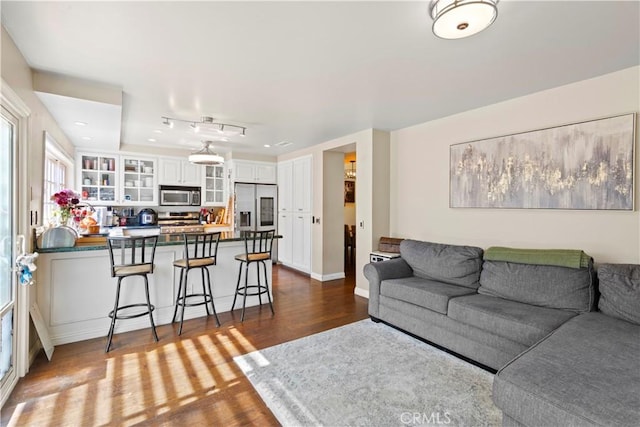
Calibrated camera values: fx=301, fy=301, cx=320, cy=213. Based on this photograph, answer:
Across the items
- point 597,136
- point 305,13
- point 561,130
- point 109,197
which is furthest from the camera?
point 109,197

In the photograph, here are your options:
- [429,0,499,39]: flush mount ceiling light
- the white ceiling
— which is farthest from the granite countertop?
[429,0,499,39]: flush mount ceiling light

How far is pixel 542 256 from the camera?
8.86 ft

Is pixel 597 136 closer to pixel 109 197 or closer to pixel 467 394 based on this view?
pixel 467 394

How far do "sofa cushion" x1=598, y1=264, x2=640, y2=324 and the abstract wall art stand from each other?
569 millimetres

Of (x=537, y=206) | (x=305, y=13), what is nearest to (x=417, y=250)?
(x=537, y=206)

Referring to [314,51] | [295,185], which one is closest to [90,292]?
[314,51]

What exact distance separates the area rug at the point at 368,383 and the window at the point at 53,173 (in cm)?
329

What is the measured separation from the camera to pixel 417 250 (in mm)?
3582

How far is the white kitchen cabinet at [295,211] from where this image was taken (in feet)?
19.1

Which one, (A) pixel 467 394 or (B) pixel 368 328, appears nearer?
(A) pixel 467 394

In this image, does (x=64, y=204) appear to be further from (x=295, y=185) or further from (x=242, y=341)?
(x=295, y=185)

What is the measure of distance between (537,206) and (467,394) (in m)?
1.96

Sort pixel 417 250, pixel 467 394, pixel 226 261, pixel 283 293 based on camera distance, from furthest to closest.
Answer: pixel 283 293 → pixel 226 261 → pixel 417 250 → pixel 467 394

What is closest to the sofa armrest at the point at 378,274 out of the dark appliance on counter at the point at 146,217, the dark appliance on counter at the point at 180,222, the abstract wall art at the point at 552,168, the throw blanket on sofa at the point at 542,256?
the throw blanket on sofa at the point at 542,256
